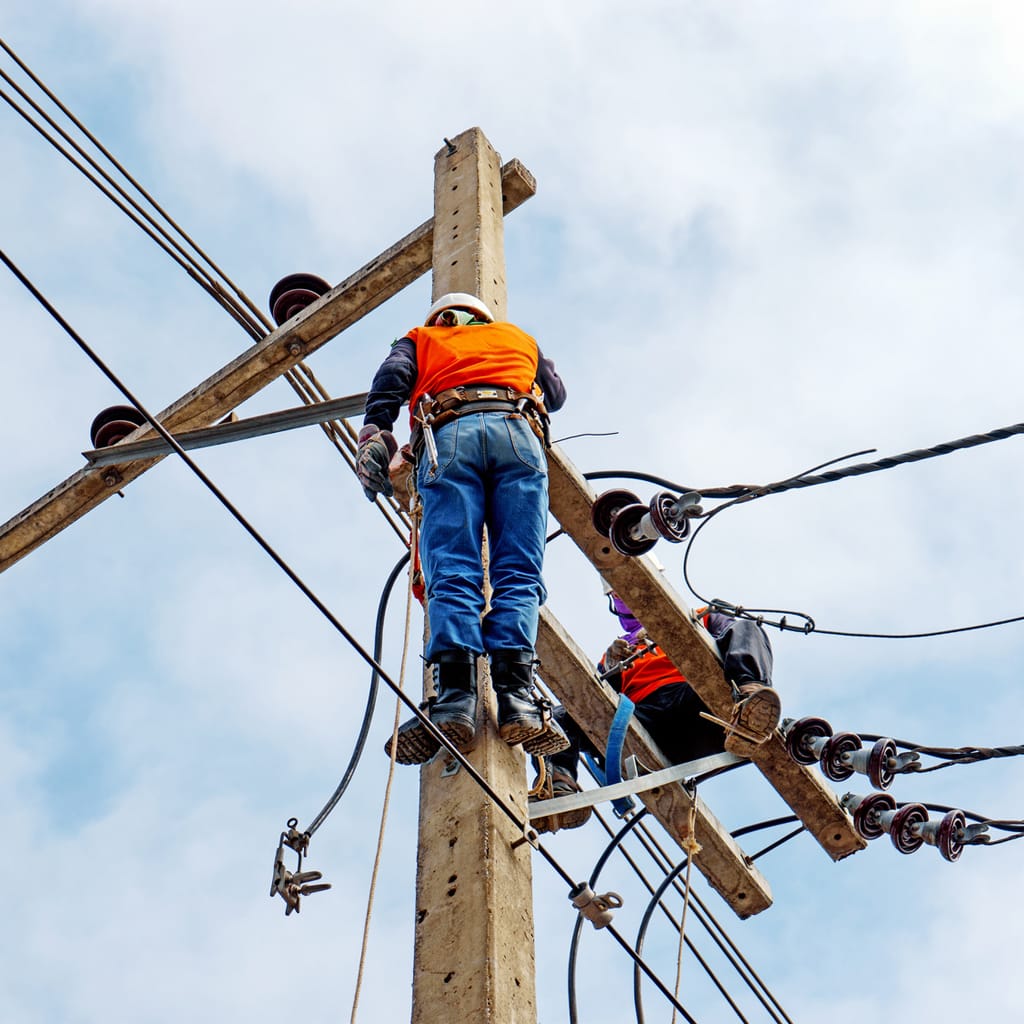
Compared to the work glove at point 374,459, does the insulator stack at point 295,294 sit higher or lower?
higher

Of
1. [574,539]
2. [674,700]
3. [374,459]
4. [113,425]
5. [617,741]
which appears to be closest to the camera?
[374,459]

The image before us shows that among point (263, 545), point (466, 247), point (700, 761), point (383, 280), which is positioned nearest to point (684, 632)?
point (700, 761)

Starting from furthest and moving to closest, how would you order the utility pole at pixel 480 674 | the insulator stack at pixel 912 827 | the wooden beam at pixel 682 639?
the insulator stack at pixel 912 827
the wooden beam at pixel 682 639
the utility pole at pixel 480 674

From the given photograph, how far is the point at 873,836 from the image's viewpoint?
18.4 ft

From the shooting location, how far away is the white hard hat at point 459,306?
475cm

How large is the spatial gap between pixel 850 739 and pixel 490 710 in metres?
2.10

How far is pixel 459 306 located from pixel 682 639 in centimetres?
146

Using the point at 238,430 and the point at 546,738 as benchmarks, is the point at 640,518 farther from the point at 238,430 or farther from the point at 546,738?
the point at 238,430

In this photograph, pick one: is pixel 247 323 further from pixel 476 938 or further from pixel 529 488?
pixel 476 938

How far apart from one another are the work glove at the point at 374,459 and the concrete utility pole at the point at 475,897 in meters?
0.72

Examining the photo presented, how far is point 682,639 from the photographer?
527cm

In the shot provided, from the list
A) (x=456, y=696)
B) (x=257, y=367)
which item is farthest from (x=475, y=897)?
(x=257, y=367)

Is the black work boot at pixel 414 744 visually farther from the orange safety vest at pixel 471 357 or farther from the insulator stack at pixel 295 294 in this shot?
the insulator stack at pixel 295 294

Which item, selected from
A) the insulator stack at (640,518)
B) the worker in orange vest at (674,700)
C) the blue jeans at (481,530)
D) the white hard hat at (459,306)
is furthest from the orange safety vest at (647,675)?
the blue jeans at (481,530)
